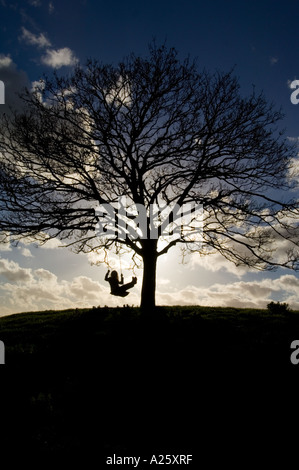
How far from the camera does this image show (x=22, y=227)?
1307 cm

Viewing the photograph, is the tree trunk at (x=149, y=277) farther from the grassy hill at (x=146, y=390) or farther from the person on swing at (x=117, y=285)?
the grassy hill at (x=146, y=390)

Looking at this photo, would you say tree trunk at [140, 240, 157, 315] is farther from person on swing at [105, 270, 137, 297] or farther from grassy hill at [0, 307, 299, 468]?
grassy hill at [0, 307, 299, 468]

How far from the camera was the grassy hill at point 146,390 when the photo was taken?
5203mm

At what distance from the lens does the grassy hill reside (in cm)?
520

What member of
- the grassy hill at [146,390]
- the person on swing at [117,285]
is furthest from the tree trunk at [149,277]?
the grassy hill at [146,390]

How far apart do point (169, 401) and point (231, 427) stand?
4.21 ft

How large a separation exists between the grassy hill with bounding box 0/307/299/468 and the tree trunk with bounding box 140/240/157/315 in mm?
2526

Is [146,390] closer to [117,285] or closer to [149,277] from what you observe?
[117,285]

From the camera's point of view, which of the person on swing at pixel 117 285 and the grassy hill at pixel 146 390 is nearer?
the grassy hill at pixel 146 390

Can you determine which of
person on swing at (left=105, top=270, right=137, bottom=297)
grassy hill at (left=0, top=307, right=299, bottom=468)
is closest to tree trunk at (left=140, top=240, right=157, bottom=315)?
person on swing at (left=105, top=270, right=137, bottom=297)


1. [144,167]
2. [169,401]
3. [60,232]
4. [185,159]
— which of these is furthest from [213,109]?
[169,401]

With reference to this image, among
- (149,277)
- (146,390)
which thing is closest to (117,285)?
(149,277)

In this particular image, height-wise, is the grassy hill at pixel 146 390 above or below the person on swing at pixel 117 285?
below

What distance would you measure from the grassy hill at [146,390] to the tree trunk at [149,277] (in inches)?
99.4
